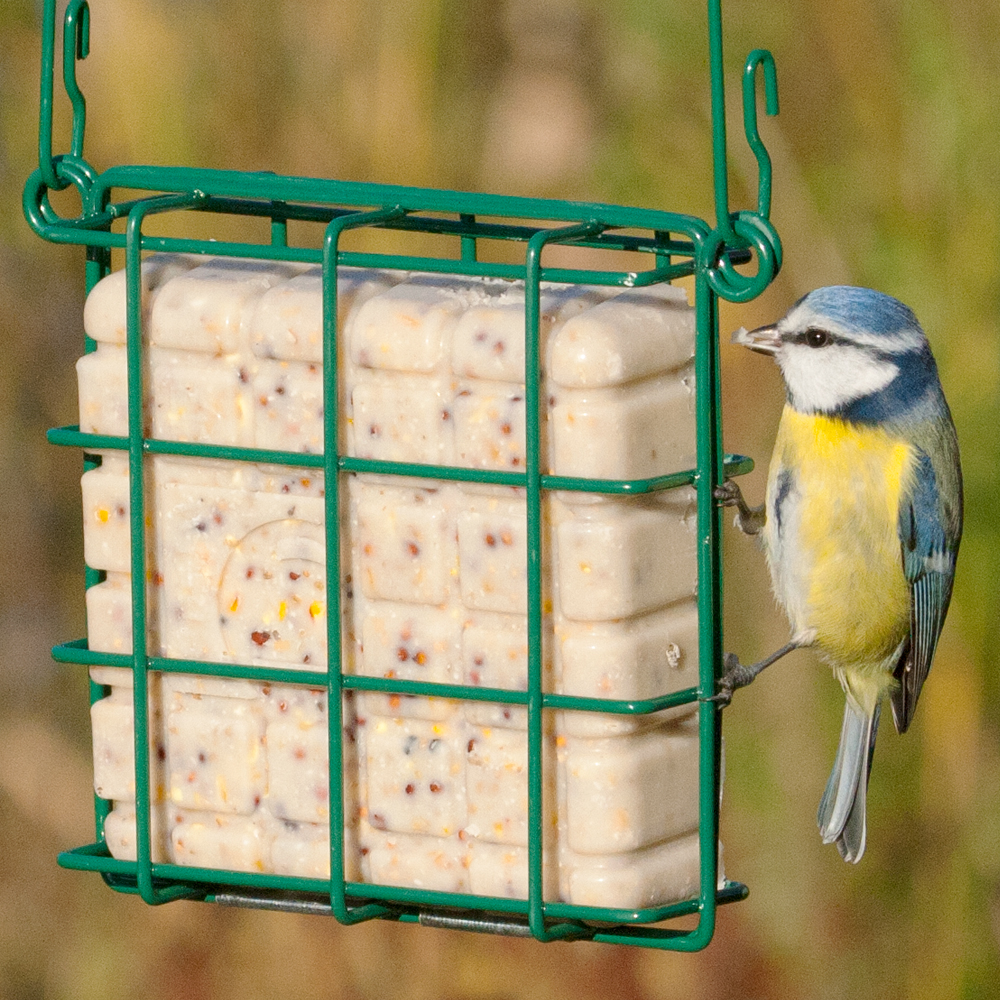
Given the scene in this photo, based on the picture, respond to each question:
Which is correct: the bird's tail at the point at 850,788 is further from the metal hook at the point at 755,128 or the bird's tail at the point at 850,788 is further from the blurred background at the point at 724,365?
the metal hook at the point at 755,128

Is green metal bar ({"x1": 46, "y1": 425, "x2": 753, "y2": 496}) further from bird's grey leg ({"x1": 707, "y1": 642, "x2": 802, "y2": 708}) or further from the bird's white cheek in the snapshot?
the bird's white cheek

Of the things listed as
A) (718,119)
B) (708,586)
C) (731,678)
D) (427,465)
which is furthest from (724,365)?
(718,119)

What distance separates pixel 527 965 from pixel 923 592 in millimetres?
2039

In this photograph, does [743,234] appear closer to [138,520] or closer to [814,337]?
[814,337]

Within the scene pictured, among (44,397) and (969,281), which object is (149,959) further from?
(969,281)

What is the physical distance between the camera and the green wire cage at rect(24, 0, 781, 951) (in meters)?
3.84

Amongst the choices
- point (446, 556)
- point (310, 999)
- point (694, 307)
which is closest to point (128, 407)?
point (446, 556)

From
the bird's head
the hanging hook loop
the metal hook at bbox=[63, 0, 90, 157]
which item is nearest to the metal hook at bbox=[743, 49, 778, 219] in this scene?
the hanging hook loop

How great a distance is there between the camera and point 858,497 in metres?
4.75

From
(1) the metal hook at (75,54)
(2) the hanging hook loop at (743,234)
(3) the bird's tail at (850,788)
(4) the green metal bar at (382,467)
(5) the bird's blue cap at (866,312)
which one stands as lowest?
(3) the bird's tail at (850,788)

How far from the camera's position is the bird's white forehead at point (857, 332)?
4.52 meters

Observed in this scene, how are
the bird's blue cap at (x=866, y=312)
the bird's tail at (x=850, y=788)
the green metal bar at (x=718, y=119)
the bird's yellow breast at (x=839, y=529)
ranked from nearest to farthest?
the green metal bar at (x=718, y=119) < the bird's blue cap at (x=866, y=312) < the bird's yellow breast at (x=839, y=529) < the bird's tail at (x=850, y=788)

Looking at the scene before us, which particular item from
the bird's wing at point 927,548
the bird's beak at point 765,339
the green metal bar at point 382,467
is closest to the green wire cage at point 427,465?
the green metal bar at point 382,467

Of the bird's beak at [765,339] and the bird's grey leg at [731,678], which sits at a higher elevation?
the bird's beak at [765,339]
